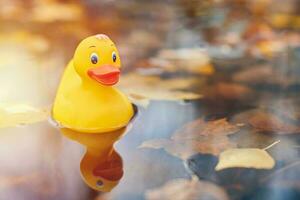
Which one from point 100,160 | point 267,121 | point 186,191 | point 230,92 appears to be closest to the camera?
point 186,191

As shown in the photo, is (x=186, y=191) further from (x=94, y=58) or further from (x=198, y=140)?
(x=94, y=58)

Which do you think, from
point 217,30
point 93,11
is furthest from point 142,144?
point 93,11

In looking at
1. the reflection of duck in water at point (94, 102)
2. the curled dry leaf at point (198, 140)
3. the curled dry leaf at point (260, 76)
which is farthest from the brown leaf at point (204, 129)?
the curled dry leaf at point (260, 76)

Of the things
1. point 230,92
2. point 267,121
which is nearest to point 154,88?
point 230,92

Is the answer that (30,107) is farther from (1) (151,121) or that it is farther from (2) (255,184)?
(2) (255,184)

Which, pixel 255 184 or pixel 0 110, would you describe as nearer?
pixel 255 184

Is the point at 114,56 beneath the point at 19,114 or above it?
above

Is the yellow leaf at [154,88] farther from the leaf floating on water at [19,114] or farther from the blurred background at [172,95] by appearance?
the leaf floating on water at [19,114]

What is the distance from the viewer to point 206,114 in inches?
42.7

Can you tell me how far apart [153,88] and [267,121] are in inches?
10.6

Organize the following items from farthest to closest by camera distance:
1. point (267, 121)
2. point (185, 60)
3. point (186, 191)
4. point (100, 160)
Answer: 1. point (185, 60)
2. point (267, 121)
3. point (100, 160)
4. point (186, 191)

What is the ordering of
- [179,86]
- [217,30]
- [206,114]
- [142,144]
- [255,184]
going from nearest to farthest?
[255,184] < [142,144] < [206,114] < [179,86] < [217,30]

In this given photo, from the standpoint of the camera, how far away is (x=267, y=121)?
1.05 m

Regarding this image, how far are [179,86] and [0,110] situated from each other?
38 centimetres
